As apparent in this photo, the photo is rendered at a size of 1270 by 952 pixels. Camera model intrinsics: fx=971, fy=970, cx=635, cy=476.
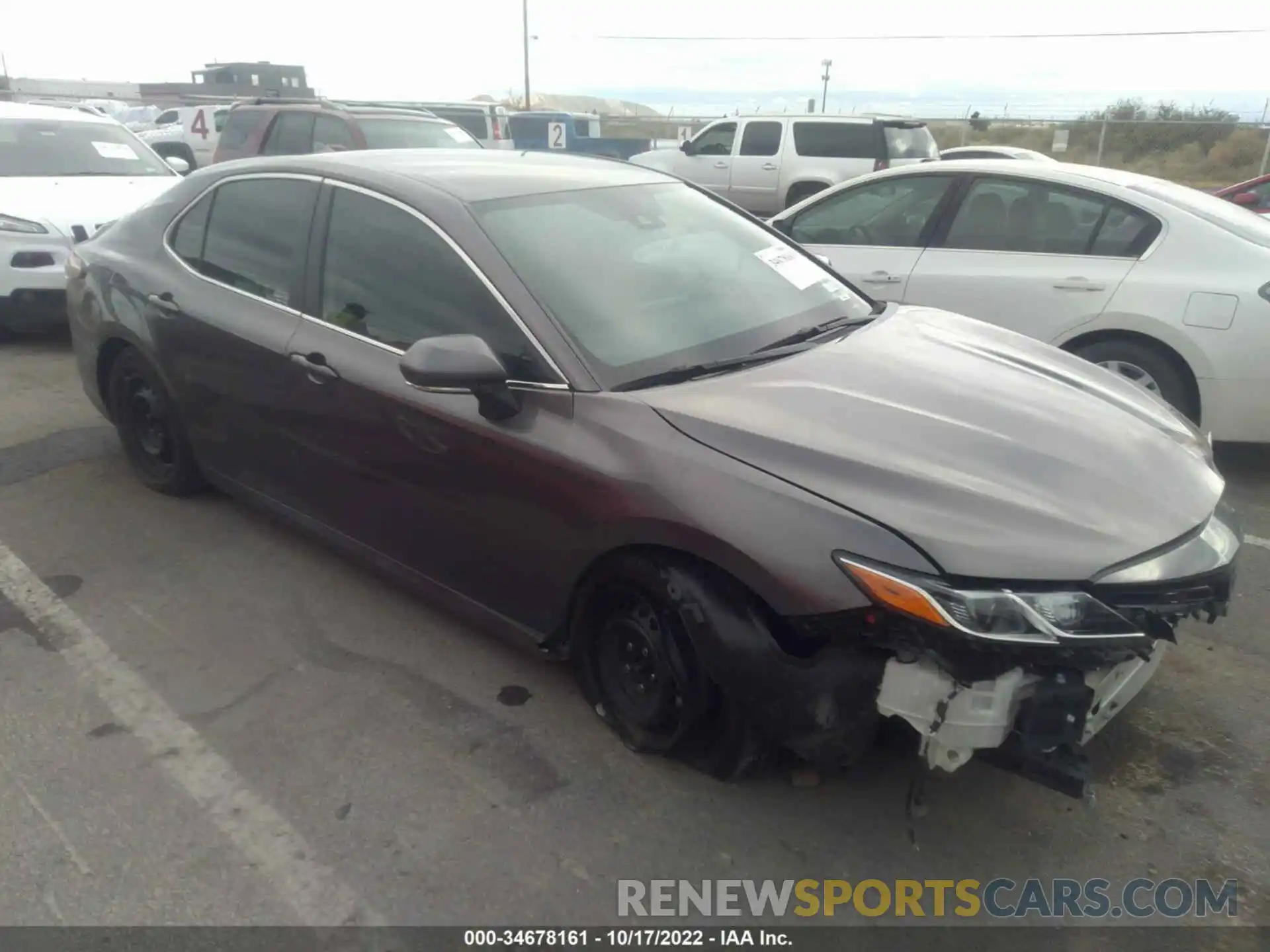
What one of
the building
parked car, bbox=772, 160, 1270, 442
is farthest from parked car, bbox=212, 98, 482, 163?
the building

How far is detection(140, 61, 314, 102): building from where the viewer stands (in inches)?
1544

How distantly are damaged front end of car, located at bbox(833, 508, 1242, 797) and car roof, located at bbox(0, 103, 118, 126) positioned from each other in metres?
9.12

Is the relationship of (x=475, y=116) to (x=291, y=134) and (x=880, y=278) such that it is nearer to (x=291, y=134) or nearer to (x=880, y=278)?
(x=291, y=134)

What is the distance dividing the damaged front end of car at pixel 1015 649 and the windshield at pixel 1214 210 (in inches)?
134

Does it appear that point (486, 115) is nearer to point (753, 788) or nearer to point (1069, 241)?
point (1069, 241)

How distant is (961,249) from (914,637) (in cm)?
395

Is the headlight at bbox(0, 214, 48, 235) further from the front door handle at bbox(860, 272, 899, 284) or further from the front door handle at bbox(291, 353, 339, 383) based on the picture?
the front door handle at bbox(860, 272, 899, 284)

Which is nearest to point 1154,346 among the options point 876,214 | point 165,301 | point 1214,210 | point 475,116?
point 1214,210

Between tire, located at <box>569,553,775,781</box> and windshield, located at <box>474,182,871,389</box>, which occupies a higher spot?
windshield, located at <box>474,182,871,389</box>

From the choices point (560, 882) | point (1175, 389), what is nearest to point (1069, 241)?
point (1175, 389)

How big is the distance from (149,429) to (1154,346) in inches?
196

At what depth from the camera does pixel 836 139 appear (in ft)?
50.1

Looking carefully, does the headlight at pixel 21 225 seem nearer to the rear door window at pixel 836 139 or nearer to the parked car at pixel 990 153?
the rear door window at pixel 836 139

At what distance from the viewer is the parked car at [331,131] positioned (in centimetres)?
1064
